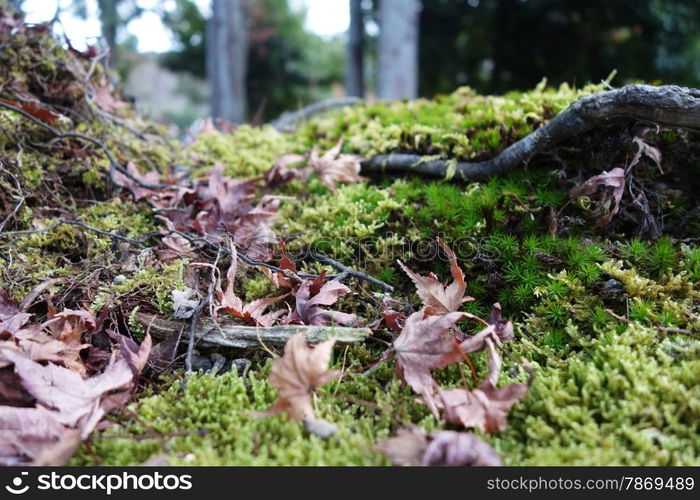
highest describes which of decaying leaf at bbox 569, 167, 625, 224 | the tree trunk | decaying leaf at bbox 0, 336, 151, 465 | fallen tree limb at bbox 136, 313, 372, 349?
the tree trunk

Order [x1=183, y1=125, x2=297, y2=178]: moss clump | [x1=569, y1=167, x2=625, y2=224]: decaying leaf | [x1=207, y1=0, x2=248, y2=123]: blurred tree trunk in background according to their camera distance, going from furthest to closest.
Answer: [x1=207, y1=0, x2=248, y2=123]: blurred tree trunk in background → [x1=183, y1=125, x2=297, y2=178]: moss clump → [x1=569, y1=167, x2=625, y2=224]: decaying leaf

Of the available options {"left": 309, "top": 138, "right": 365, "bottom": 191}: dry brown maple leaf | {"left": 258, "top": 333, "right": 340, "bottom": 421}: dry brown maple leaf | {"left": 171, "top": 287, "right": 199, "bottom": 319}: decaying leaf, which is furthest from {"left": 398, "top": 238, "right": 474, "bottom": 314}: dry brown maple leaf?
{"left": 309, "top": 138, "right": 365, "bottom": 191}: dry brown maple leaf

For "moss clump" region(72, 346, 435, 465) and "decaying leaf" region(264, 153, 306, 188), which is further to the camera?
"decaying leaf" region(264, 153, 306, 188)

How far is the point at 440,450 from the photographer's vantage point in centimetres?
132

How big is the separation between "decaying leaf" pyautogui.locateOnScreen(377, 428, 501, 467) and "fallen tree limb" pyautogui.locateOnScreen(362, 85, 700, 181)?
1.62m

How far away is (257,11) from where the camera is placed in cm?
1669

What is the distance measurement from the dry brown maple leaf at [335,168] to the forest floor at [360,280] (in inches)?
0.6

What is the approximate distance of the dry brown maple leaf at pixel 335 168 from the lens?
2977 mm

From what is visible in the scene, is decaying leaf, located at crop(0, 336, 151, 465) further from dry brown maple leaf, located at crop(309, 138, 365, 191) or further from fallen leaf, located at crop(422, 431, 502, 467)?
dry brown maple leaf, located at crop(309, 138, 365, 191)

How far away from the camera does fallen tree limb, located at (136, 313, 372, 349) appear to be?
180 cm

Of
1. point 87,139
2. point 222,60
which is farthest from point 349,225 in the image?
point 222,60
